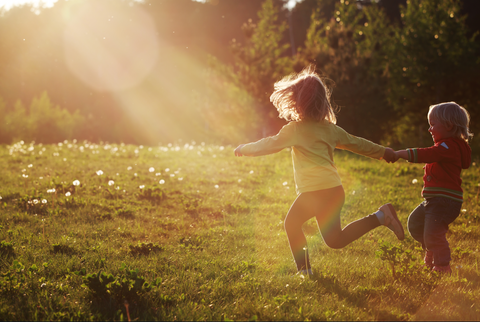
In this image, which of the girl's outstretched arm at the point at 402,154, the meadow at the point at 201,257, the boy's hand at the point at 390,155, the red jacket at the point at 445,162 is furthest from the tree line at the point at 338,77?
the red jacket at the point at 445,162

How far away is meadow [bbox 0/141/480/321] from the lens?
3043 millimetres

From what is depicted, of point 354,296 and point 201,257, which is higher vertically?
point 201,257

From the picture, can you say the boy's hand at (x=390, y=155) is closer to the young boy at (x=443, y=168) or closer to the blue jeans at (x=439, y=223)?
the young boy at (x=443, y=168)

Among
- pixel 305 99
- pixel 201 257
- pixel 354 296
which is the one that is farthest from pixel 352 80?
pixel 354 296

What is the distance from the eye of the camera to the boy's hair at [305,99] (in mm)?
3600

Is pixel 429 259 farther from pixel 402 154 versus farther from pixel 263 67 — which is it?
pixel 263 67

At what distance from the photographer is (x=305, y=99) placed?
3.60 m

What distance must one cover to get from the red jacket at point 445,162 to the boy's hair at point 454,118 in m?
0.09

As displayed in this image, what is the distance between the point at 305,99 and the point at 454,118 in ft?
4.89

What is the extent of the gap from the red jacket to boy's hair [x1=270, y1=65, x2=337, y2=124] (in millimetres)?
948

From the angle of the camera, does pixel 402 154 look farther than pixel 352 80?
No

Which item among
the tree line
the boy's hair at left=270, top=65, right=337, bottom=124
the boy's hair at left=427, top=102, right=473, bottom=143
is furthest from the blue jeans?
the tree line

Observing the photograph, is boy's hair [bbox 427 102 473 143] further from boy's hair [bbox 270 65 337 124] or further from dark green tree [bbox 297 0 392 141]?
dark green tree [bbox 297 0 392 141]

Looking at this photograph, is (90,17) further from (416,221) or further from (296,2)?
(296,2)
